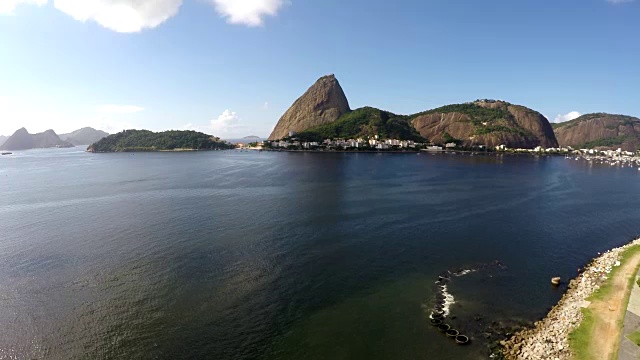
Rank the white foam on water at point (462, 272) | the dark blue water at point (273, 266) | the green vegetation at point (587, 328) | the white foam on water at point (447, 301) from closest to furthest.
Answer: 1. the green vegetation at point (587, 328)
2. the dark blue water at point (273, 266)
3. the white foam on water at point (447, 301)
4. the white foam on water at point (462, 272)

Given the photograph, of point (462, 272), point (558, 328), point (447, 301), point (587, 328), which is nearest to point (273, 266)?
point (447, 301)

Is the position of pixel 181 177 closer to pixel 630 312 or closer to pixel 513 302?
pixel 513 302

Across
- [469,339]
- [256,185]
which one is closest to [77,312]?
[469,339]

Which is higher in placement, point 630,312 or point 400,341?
point 630,312

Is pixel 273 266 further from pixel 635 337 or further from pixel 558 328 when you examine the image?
pixel 635 337

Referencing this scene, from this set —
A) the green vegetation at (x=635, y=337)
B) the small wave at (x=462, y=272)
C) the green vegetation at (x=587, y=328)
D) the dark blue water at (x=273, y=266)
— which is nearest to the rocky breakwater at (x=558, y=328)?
the green vegetation at (x=587, y=328)

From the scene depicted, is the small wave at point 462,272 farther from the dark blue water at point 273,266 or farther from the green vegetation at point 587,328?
the green vegetation at point 587,328

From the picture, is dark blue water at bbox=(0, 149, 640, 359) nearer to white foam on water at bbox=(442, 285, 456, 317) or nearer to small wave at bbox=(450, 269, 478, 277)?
white foam on water at bbox=(442, 285, 456, 317)
